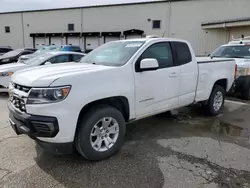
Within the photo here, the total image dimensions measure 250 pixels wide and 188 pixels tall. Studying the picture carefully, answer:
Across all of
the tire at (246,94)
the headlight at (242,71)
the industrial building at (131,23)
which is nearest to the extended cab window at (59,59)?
the headlight at (242,71)

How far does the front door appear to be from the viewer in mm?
3705

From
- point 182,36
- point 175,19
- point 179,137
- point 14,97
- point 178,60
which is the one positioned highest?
point 175,19

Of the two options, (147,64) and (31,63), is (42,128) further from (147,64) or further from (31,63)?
(31,63)

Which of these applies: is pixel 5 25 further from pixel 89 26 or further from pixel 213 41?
pixel 213 41

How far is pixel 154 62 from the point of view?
360 cm

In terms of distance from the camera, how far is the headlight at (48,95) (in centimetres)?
277

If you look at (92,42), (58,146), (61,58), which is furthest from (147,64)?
(92,42)

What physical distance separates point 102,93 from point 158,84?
1221 mm

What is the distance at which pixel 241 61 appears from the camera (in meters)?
7.38

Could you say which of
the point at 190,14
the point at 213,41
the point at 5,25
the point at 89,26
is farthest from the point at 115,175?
the point at 5,25

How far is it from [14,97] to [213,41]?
77.0ft

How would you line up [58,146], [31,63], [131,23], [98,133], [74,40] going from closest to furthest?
[58,146]
[98,133]
[31,63]
[131,23]
[74,40]

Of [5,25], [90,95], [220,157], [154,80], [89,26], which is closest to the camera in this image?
[90,95]

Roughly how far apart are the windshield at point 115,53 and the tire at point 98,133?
0.85 metres
